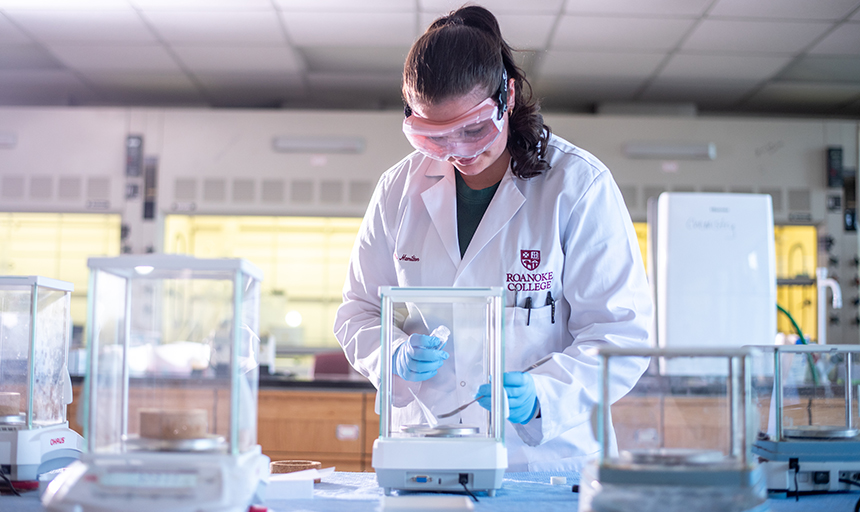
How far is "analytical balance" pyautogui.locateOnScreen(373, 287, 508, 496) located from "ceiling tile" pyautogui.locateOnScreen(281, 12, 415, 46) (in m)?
2.78

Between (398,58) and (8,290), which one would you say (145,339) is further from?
(398,58)

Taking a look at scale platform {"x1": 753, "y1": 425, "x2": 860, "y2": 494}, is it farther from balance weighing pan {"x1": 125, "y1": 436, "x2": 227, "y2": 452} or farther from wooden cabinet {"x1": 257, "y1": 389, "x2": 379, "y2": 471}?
wooden cabinet {"x1": 257, "y1": 389, "x2": 379, "y2": 471}

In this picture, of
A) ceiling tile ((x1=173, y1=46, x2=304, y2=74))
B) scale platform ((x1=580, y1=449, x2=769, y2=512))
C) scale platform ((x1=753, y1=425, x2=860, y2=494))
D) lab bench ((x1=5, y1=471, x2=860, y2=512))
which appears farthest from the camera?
ceiling tile ((x1=173, y1=46, x2=304, y2=74))

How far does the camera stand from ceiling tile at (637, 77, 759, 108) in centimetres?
473

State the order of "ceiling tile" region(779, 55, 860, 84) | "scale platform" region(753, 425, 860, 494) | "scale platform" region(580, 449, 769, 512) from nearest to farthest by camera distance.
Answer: "scale platform" region(580, 449, 769, 512) → "scale platform" region(753, 425, 860, 494) → "ceiling tile" region(779, 55, 860, 84)

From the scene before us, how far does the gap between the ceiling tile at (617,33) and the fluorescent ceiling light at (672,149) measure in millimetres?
671

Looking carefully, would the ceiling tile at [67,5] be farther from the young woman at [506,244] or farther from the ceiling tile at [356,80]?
the young woman at [506,244]

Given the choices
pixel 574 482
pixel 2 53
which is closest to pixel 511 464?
pixel 574 482

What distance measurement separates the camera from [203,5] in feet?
12.0

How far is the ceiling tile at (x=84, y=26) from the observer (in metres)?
3.78

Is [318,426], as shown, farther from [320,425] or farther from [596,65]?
[596,65]

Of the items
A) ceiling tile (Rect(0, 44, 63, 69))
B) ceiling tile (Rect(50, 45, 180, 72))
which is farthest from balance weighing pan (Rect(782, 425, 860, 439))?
ceiling tile (Rect(0, 44, 63, 69))

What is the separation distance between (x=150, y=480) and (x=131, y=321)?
32 centimetres

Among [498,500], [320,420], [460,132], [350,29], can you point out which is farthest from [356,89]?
[498,500]
